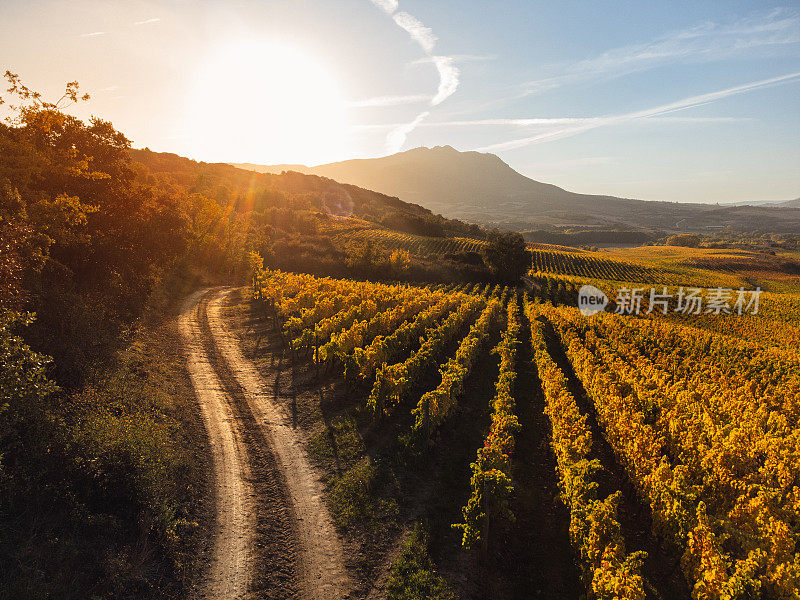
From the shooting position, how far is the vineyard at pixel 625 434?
9.94 meters

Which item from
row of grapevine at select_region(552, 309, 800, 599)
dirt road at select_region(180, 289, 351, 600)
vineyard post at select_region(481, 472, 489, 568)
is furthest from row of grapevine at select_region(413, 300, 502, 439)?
row of grapevine at select_region(552, 309, 800, 599)

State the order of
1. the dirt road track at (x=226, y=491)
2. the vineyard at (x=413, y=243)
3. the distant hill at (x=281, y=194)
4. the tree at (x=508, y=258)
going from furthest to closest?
the distant hill at (x=281, y=194) < the vineyard at (x=413, y=243) < the tree at (x=508, y=258) < the dirt road track at (x=226, y=491)

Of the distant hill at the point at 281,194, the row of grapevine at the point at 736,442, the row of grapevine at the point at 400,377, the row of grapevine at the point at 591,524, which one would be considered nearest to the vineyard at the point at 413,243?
the distant hill at the point at 281,194

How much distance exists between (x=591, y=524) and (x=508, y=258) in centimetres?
6938

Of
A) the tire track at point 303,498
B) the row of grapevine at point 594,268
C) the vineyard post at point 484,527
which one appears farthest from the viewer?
the row of grapevine at point 594,268

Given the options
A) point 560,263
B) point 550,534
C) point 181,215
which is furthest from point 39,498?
point 560,263

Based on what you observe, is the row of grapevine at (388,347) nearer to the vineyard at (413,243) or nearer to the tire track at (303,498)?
the tire track at (303,498)

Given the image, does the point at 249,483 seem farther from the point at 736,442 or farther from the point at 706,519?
the point at 736,442

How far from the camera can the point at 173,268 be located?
45.8 metres

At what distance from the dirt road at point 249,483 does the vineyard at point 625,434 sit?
4268 mm

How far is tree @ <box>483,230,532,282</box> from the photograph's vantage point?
7631 cm

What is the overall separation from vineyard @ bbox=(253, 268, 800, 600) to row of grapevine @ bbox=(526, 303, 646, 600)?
0.16 feet

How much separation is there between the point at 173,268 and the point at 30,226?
32962 millimetres

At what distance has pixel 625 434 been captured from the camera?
15.9 metres
